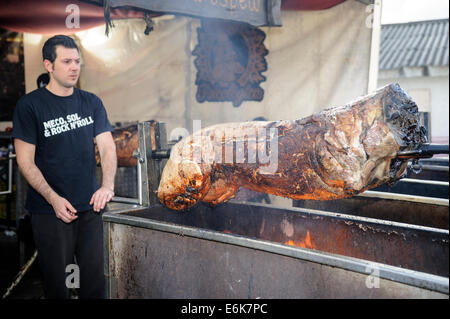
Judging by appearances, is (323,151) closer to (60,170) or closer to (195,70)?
(60,170)

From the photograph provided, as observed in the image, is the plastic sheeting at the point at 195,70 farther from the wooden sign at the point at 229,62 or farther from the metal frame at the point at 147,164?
the metal frame at the point at 147,164

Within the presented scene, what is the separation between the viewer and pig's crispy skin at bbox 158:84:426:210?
1648 mm

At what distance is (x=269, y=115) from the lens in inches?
186

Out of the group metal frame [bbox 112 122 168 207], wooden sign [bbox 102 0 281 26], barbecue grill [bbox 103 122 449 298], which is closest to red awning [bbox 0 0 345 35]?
wooden sign [bbox 102 0 281 26]

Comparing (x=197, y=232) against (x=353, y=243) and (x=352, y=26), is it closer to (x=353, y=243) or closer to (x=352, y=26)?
(x=353, y=243)

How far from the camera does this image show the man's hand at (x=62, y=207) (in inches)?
90.3

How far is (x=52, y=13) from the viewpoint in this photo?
3.98m

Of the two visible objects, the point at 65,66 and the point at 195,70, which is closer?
the point at 65,66

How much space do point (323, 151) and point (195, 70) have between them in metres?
3.33

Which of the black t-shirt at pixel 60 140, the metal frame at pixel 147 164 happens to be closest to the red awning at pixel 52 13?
the black t-shirt at pixel 60 140

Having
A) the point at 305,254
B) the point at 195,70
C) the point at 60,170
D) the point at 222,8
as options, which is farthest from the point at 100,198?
the point at 195,70

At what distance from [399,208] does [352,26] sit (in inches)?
104

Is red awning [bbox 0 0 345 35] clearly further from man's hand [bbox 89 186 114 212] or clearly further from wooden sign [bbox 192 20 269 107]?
man's hand [bbox 89 186 114 212]

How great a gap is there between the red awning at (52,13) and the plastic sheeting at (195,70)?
31 cm
